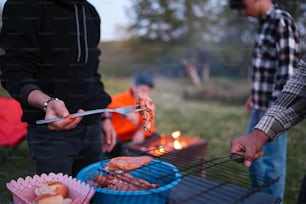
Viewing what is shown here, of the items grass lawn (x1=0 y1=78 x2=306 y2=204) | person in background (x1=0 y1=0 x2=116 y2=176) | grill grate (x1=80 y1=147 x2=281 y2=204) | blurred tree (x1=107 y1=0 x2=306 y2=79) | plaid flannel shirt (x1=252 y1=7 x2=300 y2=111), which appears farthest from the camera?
blurred tree (x1=107 y1=0 x2=306 y2=79)

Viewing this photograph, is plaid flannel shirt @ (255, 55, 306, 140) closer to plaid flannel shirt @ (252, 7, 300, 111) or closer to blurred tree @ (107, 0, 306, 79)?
plaid flannel shirt @ (252, 7, 300, 111)

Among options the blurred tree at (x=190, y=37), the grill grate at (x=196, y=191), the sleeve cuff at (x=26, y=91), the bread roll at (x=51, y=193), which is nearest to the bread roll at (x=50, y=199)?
the bread roll at (x=51, y=193)

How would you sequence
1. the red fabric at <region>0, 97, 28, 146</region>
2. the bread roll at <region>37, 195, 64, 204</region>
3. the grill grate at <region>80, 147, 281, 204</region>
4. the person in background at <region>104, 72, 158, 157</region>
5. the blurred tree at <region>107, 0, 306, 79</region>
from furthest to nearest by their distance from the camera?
the blurred tree at <region>107, 0, 306, 79</region> < the person in background at <region>104, 72, 158, 157</region> < the red fabric at <region>0, 97, 28, 146</region> < the grill grate at <region>80, 147, 281, 204</region> < the bread roll at <region>37, 195, 64, 204</region>

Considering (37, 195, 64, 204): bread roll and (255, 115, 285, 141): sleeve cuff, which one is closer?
(37, 195, 64, 204): bread roll

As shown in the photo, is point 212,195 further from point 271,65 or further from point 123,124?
point 123,124

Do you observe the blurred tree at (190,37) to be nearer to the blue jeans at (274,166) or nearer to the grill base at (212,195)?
the blue jeans at (274,166)

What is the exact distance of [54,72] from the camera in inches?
42.2

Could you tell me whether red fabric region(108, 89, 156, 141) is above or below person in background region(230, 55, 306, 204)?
below

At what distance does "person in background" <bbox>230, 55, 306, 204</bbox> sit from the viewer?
991 mm

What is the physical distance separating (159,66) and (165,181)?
4931mm

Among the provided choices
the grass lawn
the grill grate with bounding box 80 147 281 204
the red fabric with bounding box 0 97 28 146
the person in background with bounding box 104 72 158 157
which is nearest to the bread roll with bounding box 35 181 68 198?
the grill grate with bounding box 80 147 281 204

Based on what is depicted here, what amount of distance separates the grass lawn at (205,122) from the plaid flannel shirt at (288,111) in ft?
3.25

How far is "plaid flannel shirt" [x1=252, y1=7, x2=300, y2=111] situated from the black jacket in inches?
37.5

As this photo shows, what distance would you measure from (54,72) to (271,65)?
1.19 metres
